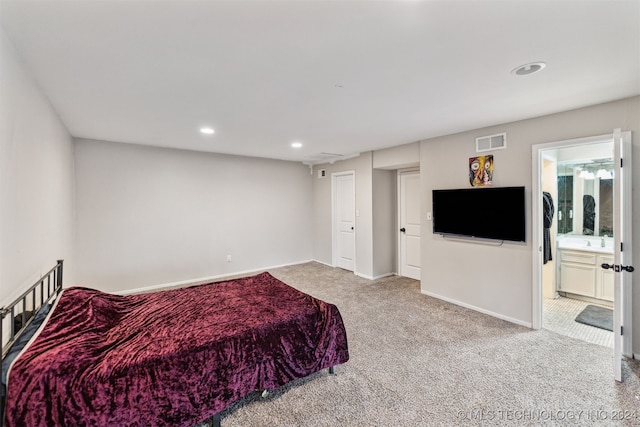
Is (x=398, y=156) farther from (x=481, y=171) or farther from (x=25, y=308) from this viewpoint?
(x=25, y=308)

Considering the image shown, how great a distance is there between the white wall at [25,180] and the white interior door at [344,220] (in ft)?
14.4

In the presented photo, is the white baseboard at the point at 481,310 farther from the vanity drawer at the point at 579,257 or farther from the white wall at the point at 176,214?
the white wall at the point at 176,214

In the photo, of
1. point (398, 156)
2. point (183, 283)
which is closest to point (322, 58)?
point (398, 156)

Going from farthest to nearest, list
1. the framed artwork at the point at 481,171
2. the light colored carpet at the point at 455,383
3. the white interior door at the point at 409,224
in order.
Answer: the white interior door at the point at 409,224 → the framed artwork at the point at 481,171 → the light colored carpet at the point at 455,383

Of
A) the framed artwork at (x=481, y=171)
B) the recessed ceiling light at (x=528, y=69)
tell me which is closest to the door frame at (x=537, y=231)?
the framed artwork at (x=481, y=171)

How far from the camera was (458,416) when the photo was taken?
6.15 feet

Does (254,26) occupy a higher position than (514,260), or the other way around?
(254,26)

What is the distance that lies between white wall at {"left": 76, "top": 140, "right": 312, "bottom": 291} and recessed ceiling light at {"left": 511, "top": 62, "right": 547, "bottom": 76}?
180 inches

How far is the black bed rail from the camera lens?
1469 mm

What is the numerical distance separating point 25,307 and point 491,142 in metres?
4.63

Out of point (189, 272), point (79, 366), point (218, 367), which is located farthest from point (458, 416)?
point (189, 272)

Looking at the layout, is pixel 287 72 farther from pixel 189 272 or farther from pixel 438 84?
pixel 189 272

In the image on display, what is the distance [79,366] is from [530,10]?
299cm

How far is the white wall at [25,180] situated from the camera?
1.56 m
